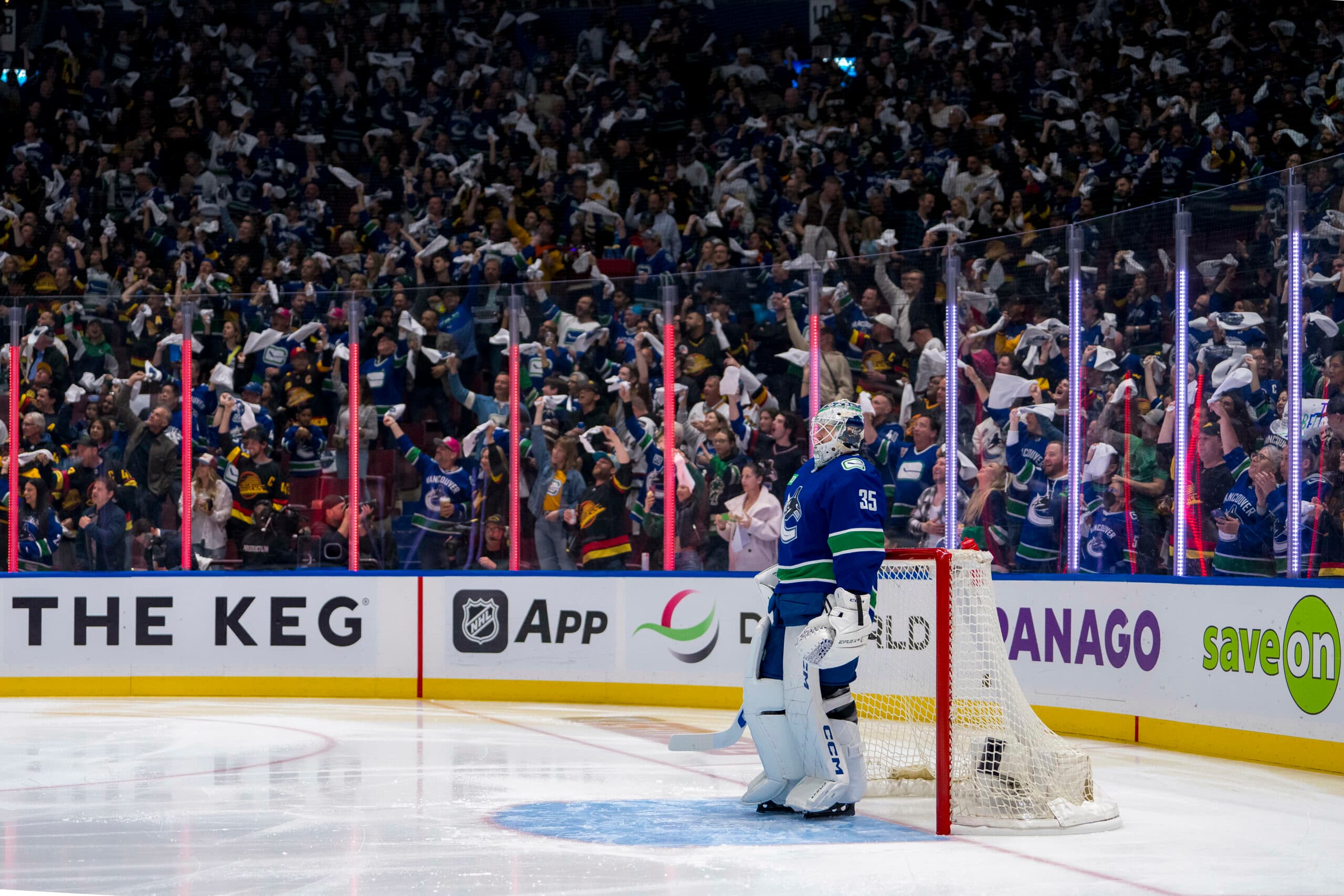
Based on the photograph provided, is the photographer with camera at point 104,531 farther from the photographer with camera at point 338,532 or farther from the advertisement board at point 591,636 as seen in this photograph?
the advertisement board at point 591,636

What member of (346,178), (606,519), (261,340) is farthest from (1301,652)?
(346,178)

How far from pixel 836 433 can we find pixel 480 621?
4695 millimetres

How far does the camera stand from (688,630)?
907 centimetres

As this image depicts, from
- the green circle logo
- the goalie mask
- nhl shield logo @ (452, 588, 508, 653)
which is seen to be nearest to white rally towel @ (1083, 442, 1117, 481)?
the green circle logo

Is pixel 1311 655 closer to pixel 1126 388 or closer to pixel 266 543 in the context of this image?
pixel 1126 388

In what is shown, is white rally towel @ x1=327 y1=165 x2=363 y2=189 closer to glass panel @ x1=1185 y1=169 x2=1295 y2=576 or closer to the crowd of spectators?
the crowd of spectators

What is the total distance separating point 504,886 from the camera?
13.1 ft

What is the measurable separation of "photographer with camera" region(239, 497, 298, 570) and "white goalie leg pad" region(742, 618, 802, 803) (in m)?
4.96

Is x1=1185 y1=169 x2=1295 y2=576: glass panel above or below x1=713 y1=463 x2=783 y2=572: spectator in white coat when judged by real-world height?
above

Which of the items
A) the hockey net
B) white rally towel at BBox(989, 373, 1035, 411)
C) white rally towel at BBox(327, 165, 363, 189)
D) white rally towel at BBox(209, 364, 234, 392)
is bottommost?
the hockey net

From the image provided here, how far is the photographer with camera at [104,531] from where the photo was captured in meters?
9.38

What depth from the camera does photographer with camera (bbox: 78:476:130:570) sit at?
9.38 metres

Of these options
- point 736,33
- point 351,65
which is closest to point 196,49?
point 351,65

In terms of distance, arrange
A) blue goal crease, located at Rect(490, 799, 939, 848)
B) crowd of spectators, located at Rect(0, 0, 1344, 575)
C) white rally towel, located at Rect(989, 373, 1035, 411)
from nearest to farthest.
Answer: blue goal crease, located at Rect(490, 799, 939, 848)
crowd of spectators, located at Rect(0, 0, 1344, 575)
white rally towel, located at Rect(989, 373, 1035, 411)
